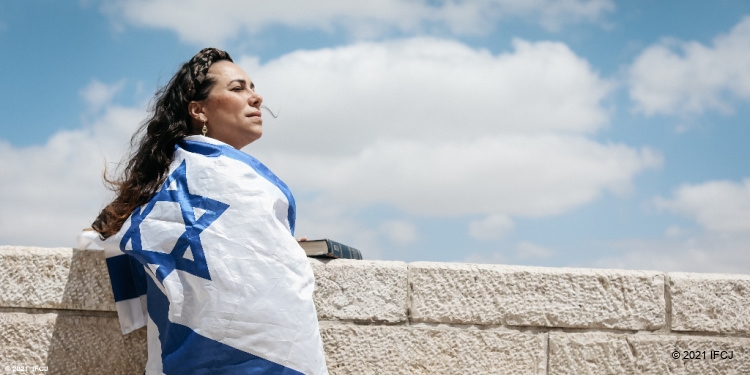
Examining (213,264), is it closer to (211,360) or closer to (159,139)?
(211,360)

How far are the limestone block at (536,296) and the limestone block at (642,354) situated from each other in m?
0.07

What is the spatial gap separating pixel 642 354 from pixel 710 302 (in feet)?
1.31

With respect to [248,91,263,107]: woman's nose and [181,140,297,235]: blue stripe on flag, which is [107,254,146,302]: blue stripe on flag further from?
[248,91,263,107]: woman's nose

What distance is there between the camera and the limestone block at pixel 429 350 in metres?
2.83

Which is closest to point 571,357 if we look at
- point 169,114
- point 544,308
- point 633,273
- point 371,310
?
point 544,308

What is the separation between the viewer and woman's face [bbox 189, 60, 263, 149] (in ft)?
8.93

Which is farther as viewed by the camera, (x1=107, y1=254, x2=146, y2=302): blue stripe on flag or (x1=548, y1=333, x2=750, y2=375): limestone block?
(x1=548, y1=333, x2=750, y2=375): limestone block

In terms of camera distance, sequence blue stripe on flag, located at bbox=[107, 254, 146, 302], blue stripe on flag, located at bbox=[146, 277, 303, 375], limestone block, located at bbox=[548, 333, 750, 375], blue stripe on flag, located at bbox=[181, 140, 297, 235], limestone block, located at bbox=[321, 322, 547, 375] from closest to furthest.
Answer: blue stripe on flag, located at bbox=[146, 277, 303, 375] → blue stripe on flag, located at bbox=[181, 140, 297, 235] → blue stripe on flag, located at bbox=[107, 254, 146, 302] → limestone block, located at bbox=[321, 322, 547, 375] → limestone block, located at bbox=[548, 333, 750, 375]

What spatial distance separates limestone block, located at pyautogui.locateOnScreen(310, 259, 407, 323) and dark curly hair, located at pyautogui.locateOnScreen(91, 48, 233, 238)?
75 centimetres

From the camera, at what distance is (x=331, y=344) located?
9.28 ft

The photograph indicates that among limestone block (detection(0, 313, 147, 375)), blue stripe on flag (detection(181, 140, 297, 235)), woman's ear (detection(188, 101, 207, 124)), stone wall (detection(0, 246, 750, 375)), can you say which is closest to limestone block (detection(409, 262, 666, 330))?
stone wall (detection(0, 246, 750, 375))

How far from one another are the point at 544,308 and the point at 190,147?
164 centimetres

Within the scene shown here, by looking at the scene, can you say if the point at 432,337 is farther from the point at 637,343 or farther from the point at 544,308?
the point at 637,343

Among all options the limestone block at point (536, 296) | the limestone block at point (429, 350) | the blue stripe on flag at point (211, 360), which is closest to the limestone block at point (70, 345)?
the blue stripe on flag at point (211, 360)
